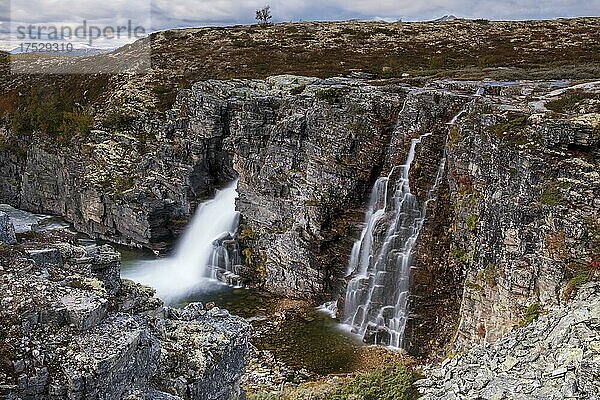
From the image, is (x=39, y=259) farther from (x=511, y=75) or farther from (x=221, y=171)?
(x=511, y=75)

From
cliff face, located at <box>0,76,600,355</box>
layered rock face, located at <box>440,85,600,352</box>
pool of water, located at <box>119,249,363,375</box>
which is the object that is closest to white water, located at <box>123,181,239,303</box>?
pool of water, located at <box>119,249,363,375</box>

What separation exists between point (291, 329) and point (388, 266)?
6009 millimetres

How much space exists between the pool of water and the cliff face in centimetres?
195

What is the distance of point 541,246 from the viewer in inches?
915

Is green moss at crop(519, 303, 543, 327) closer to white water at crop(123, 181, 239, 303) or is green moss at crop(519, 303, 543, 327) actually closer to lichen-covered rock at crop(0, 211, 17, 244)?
lichen-covered rock at crop(0, 211, 17, 244)

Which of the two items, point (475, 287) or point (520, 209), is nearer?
point (520, 209)

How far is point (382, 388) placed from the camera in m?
17.7

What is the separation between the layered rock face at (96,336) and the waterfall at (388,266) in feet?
47.9

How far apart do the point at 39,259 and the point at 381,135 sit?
76.6ft

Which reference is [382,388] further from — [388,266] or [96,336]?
[388,266]

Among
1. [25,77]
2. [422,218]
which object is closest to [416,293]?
[422,218]

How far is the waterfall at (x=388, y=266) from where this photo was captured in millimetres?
29623

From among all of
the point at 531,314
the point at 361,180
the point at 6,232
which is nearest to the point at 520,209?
the point at 531,314

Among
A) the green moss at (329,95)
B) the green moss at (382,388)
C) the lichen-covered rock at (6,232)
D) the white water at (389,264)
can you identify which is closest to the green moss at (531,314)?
the green moss at (382,388)
